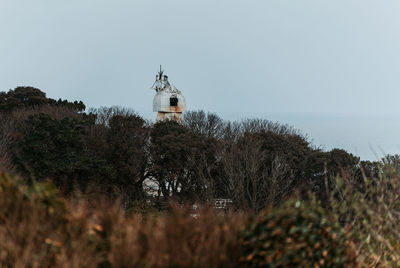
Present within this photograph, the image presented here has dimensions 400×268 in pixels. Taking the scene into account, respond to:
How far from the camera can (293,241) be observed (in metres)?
5.16

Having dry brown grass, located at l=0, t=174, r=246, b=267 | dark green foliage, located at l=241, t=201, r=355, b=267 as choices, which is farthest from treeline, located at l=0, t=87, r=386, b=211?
dark green foliage, located at l=241, t=201, r=355, b=267

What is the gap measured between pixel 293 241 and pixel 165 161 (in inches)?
735

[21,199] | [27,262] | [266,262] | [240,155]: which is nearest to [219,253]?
[266,262]

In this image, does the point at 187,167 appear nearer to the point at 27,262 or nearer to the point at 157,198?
the point at 157,198

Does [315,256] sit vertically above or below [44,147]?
below

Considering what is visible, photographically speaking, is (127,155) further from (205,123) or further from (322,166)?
(205,123)

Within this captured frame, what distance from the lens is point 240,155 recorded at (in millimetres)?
22625

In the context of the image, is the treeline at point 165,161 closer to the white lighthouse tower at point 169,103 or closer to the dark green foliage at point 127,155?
the dark green foliage at point 127,155

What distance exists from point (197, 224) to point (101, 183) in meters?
17.2

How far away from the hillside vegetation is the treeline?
7cm

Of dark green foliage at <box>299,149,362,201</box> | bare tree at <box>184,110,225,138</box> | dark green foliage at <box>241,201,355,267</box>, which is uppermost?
bare tree at <box>184,110,225,138</box>

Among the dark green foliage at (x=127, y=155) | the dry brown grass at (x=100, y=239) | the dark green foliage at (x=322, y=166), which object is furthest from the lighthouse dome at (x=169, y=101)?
the dry brown grass at (x=100, y=239)

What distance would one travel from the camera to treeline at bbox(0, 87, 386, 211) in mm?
21328

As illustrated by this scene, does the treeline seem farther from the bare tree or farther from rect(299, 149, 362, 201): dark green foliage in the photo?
the bare tree
